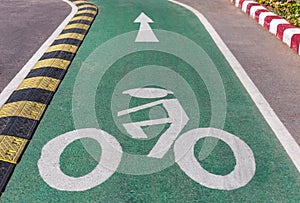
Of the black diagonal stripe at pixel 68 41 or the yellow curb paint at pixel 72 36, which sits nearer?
the black diagonal stripe at pixel 68 41

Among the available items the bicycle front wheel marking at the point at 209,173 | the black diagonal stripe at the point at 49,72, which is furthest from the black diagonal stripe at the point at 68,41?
the bicycle front wheel marking at the point at 209,173

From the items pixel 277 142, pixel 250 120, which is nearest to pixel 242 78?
pixel 250 120

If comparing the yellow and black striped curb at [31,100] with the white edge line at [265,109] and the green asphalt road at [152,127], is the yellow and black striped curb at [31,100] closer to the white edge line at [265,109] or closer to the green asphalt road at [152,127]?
the green asphalt road at [152,127]

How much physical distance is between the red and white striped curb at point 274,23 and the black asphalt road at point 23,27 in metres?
3.83

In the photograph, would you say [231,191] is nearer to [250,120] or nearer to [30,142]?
[250,120]

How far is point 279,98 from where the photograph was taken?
16.2 ft

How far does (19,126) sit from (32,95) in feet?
2.70

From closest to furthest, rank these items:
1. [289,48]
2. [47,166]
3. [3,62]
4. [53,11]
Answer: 1. [47,166]
2. [3,62]
3. [289,48]
4. [53,11]

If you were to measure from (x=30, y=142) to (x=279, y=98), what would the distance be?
2648 mm

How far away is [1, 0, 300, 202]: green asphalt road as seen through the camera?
3166mm

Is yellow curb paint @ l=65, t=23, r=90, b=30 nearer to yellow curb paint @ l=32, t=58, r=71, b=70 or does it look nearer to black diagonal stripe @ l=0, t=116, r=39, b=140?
yellow curb paint @ l=32, t=58, r=71, b=70

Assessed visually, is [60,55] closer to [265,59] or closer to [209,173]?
[265,59]

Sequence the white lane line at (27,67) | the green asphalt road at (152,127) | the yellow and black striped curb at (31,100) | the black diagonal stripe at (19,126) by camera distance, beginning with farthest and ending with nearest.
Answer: the white lane line at (27,67) < the black diagonal stripe at (19,126) < the yellow and black striped curb at (31,100) < the green asphalt road at (152,127)

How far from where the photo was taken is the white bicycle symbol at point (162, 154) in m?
3.29
